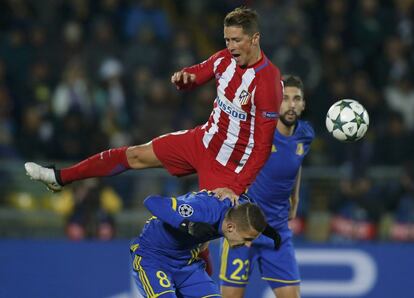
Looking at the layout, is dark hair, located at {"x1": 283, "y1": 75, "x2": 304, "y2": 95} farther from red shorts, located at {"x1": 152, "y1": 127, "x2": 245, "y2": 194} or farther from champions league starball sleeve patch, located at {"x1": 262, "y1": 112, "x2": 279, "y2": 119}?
red shorts, located at {"x1": 152, "y1": 127, "x2": 245, "y2": 194}

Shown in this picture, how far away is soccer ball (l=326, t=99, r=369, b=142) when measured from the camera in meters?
8.23

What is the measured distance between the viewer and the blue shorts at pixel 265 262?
884cm

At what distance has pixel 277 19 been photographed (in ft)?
45.9

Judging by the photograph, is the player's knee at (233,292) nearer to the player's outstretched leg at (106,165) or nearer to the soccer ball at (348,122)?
the player's outstretched leg at (106,165)

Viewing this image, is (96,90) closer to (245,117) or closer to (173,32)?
(173,32)

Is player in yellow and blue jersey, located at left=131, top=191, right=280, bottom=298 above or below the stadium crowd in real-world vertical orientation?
below

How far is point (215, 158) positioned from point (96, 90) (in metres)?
5.30


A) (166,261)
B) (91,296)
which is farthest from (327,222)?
(166,261)

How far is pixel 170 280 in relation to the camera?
24.8 feet

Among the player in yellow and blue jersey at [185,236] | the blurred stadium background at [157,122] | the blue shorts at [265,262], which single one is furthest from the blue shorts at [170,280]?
the blurred stadium background at [157,122]

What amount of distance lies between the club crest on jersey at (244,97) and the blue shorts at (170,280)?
4.00 ft

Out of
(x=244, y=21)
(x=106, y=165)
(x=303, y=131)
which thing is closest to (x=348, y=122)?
(x=303, y=131)

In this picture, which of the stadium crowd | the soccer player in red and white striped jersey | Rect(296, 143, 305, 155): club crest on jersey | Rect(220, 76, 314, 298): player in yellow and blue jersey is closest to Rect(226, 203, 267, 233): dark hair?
the soccer player in red and white striped jersey

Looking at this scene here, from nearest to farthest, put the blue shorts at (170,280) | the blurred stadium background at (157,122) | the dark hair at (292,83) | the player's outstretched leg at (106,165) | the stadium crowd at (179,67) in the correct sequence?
1. the blue shorts at (170,280)
2. the player's outstretched leg at (106,165)
3. the dark hair at (292,83)
4. the blurred stadium background at (157,122)
5. the stadium crowd at (179,67)
